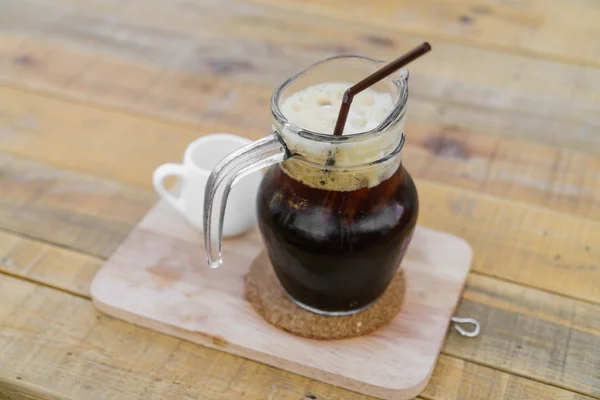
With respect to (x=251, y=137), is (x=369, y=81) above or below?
above

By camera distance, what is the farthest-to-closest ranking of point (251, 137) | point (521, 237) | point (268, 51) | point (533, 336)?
point (268, 51), point (251, 137), point (521, 237), point (533, 336)

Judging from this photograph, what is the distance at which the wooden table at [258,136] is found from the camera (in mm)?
749

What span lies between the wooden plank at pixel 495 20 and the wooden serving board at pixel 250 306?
1.68 feet

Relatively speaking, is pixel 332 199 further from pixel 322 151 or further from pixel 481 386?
pixel 481 386

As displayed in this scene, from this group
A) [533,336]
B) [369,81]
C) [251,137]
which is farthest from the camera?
[251,137]

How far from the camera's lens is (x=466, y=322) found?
2.60 ft

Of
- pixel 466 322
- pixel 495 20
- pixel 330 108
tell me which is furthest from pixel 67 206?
pixel 495 20

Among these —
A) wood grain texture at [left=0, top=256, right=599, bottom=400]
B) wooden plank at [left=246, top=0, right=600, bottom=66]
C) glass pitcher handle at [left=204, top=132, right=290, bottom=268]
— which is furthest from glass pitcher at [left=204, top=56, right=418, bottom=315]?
wooden plank at [left=246, top=0, right=600, bottom=66]

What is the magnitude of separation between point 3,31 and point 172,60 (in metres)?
0.31

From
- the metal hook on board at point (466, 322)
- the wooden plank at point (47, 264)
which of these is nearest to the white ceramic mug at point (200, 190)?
the wooden plank at point (47, 264)

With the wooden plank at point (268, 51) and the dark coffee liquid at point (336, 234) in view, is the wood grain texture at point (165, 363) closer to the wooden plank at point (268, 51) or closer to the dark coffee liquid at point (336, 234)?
the dark coffee liquid at point (336, 234)

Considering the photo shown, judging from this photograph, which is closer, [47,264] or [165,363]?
[165,363]

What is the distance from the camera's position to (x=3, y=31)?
1.27m

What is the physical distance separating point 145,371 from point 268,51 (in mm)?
656
